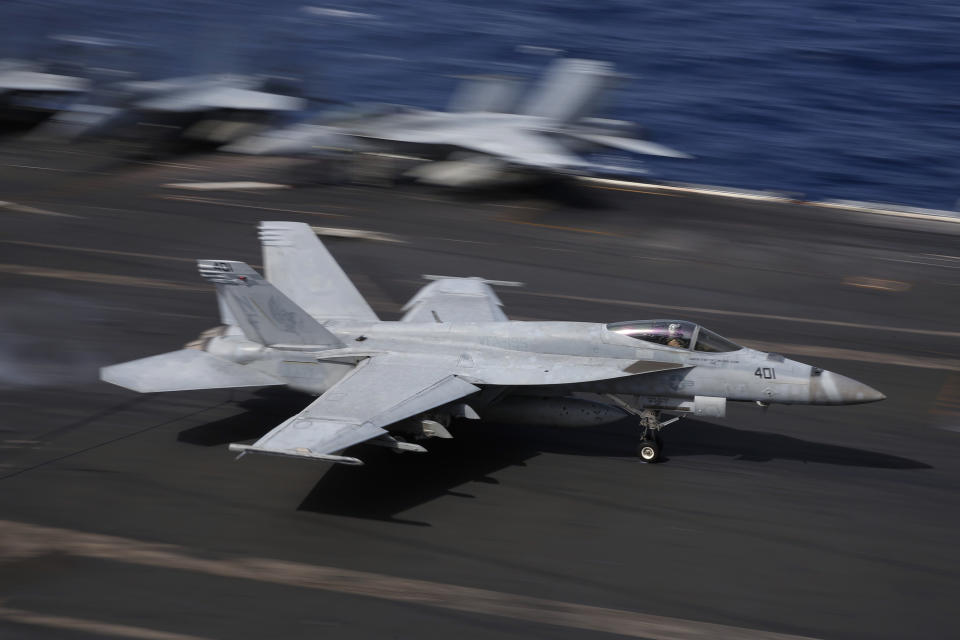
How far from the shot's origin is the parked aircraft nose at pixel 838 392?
18250mm

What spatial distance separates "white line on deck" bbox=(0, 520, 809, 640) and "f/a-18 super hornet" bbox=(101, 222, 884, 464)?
2837 millimetres

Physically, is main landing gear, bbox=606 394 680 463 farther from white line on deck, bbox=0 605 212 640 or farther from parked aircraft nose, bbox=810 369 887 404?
white line on deck, bbox=0 605 212 640

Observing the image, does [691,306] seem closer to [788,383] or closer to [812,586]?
[788,383]

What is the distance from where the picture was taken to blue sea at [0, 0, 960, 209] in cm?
5306

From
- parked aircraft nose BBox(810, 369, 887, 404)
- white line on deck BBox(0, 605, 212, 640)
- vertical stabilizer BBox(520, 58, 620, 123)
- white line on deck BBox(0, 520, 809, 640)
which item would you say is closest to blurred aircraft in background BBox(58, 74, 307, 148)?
vertical stabilizer BBox(520, 58, 620, 123)

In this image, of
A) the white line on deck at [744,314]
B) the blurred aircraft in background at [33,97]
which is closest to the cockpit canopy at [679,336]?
the white line on deck at [744,314]

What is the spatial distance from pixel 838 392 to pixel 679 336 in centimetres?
311

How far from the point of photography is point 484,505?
1756cm

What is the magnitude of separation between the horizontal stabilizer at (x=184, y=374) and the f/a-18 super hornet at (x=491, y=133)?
1947 centimetres

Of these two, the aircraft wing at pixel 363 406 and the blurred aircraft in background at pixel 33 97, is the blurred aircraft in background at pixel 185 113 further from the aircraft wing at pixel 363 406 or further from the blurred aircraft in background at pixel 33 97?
the aircraft wing at pixel 363 406

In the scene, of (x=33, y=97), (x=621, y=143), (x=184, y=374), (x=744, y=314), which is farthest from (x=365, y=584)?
(x=33, y=97)

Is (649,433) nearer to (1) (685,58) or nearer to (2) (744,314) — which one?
(2) (744,314)

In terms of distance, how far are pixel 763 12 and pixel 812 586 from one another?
78210 mm

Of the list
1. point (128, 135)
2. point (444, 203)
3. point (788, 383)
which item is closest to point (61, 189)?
point (128, 135)
